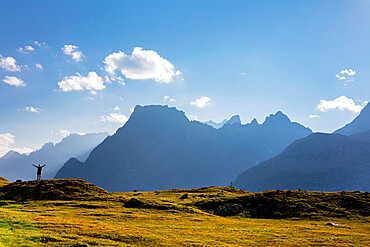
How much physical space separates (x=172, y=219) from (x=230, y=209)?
24769 millimetres

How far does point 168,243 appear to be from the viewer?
3073 cm

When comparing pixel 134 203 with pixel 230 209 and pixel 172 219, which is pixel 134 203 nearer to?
pixel 172 219

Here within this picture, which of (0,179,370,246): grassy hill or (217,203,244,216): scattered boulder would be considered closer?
(0,179,370,246): grassy hill

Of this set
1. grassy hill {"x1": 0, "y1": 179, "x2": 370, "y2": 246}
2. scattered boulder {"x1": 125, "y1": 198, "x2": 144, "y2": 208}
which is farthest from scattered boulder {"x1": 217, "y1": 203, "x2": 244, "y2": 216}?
scattered boulder {"x1": 125, "y1": 198, "x2": 144, "y2": 208}

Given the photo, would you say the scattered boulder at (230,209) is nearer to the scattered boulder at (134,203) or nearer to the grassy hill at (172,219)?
the grassy hill at (172,219)

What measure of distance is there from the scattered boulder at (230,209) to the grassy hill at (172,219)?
0.17m

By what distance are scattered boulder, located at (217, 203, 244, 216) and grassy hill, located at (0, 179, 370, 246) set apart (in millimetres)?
167

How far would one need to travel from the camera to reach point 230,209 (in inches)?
2820

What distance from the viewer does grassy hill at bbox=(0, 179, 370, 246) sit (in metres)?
31.8

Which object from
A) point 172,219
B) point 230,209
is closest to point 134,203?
point 172,219

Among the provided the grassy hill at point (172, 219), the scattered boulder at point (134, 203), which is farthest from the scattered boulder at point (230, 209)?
the scattered boulder at point (134, 203)

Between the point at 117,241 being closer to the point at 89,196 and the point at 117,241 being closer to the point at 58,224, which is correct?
the point at 58,224

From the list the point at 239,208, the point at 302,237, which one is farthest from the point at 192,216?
the point at 302,237

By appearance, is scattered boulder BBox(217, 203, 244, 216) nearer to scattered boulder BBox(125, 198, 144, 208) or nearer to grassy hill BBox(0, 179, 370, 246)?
Answer: grassy hill BBox(0, 179, 370, 246)
